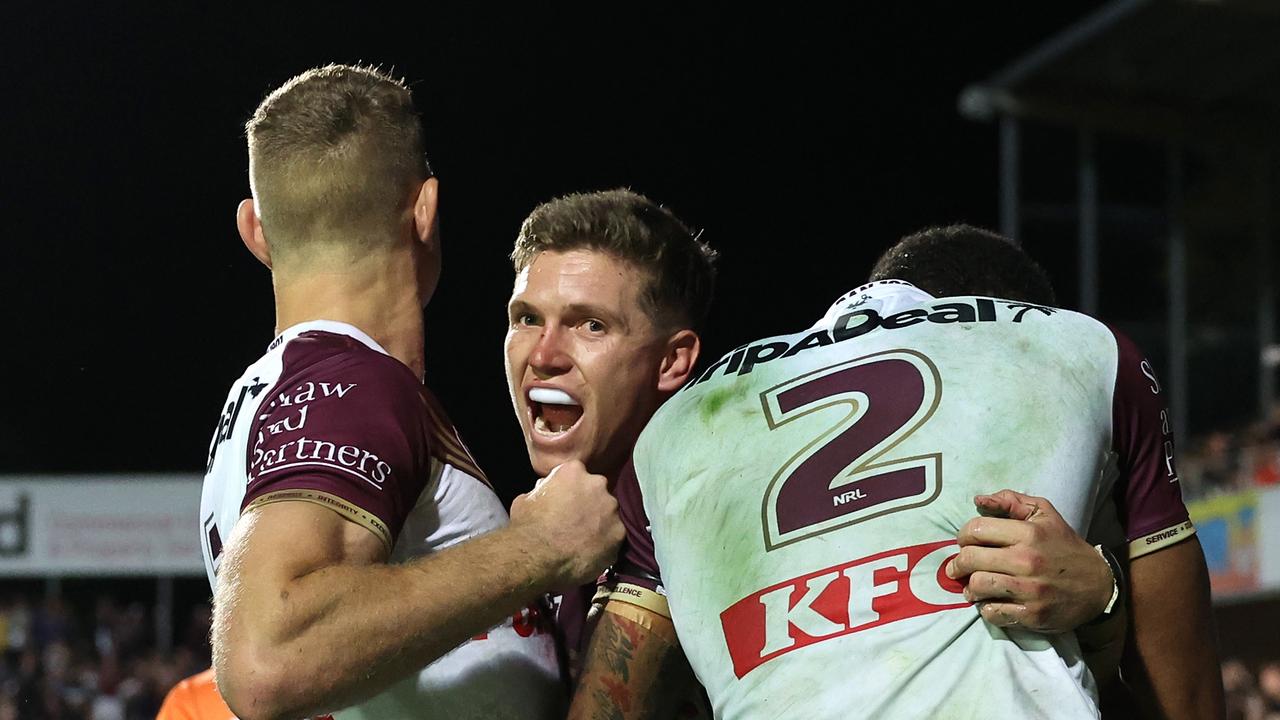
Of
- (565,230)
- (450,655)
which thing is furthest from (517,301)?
(450,655)

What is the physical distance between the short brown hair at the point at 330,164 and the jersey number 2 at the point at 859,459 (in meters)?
0.96

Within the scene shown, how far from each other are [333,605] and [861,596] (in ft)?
2.69

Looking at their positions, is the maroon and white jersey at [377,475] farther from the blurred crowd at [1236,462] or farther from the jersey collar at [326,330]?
the blurred crowd at [1236,462]

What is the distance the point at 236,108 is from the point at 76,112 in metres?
2.51

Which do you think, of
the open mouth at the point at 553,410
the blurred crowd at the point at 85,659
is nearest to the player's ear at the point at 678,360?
the open mouth at the point at 553,410

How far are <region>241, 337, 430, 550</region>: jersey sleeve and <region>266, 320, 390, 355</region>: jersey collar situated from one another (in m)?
0.12

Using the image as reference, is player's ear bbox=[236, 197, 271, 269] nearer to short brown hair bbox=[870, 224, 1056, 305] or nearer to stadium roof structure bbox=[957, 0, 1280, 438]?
short brown hair bbox=[870, 224, 1056, 305]

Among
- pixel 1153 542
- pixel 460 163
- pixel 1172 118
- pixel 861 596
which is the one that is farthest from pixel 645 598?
pixel 460 163

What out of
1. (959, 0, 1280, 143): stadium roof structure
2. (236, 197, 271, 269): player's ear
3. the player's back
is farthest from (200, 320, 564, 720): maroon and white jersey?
(959, 0, 1280, 143): stadium roof structure

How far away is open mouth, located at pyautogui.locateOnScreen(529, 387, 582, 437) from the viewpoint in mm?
3383

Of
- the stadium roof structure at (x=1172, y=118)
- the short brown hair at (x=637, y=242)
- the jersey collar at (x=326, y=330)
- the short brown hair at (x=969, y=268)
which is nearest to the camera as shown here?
the jersey collar at (x=326, y=330)

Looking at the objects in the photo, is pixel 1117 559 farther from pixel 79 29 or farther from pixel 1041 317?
pixel 79 29

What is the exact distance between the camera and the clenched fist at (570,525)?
259 cm

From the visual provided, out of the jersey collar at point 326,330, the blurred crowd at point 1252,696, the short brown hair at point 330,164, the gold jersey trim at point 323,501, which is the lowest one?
the blurred crowd at point 1252,696
